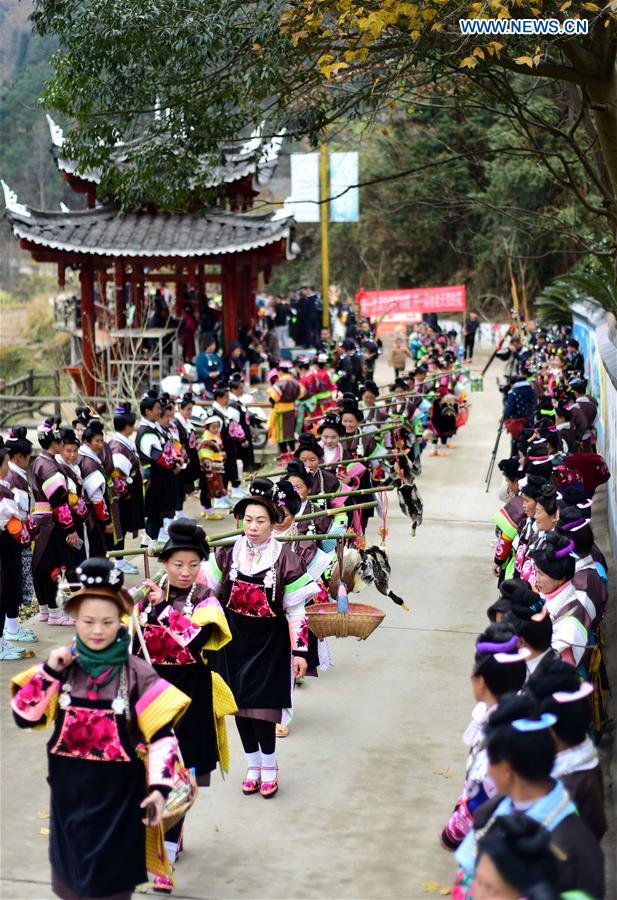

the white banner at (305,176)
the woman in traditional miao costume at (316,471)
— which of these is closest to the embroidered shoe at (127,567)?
the woman in traditional miao costume at (316,471)

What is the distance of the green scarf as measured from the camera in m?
4.51

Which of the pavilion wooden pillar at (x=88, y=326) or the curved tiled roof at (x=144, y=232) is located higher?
the curved tiled roof at (x=144, y=232)

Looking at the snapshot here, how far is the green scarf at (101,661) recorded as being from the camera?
4.51 meters

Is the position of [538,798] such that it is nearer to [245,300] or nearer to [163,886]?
[163,886]

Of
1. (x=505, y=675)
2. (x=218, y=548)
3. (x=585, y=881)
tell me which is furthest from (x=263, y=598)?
(x=585, y=881)

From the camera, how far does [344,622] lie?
709 cm

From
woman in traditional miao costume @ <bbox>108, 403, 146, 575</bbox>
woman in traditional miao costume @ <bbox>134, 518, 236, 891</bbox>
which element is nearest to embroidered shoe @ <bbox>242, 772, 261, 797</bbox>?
woman in traditional miao costume @ <bbox>134, 518, 236, 891</bbox>

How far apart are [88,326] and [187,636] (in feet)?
54.4

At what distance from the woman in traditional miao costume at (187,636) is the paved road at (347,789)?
0.53 meters

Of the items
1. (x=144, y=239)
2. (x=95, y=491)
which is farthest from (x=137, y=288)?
(x=95, y=491)

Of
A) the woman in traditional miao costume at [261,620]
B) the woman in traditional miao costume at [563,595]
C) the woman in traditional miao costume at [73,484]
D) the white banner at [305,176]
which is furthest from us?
the white banner at [305,176]

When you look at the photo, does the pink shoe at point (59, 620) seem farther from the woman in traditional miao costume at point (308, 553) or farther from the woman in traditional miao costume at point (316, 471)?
the woman in traditional miao costume at point (308, 553)

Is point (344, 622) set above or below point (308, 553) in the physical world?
below

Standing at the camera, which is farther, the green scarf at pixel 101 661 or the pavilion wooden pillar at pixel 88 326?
the pavilion wooden pillar at pixel 88 326
